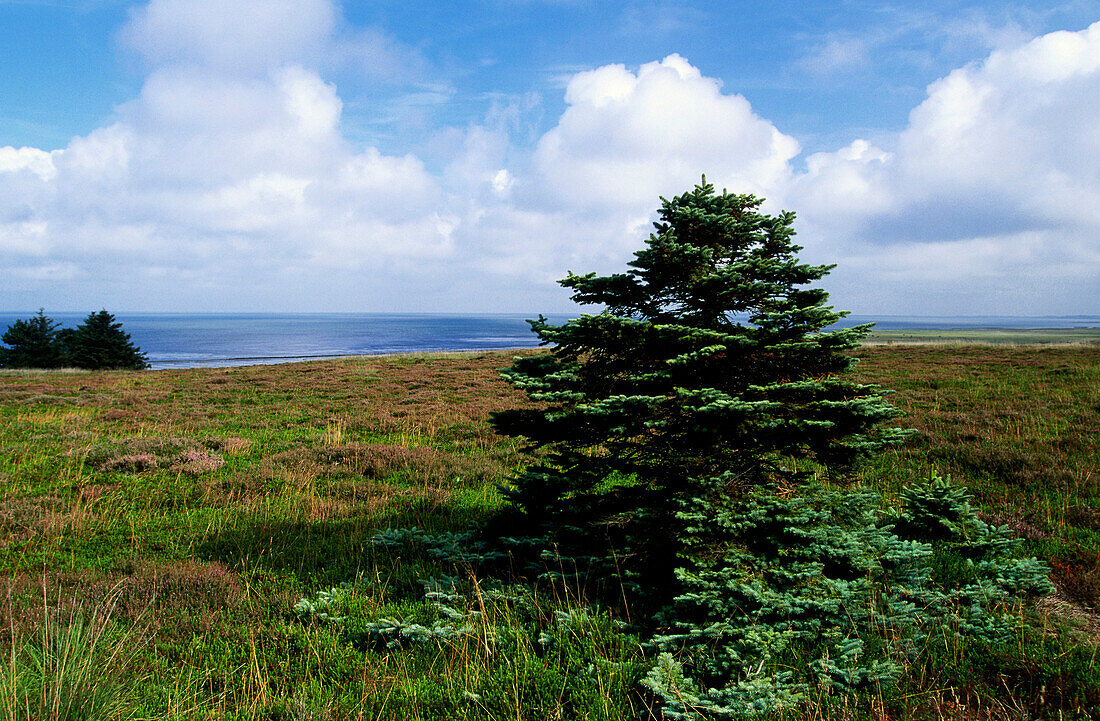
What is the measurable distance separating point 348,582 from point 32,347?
56.8 meters

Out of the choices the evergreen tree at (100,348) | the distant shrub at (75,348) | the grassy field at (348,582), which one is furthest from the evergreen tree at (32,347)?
the grassy field at (348,582)

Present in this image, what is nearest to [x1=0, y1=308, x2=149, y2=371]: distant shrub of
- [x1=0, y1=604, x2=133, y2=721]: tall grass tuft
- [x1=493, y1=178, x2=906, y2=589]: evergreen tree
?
[x1=0, y1=604, x2=133, y2=721]: tall grass tuft

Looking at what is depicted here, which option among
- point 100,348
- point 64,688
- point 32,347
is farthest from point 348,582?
point 32,347

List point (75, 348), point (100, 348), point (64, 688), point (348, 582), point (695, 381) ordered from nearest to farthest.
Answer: point (64, 688) → point (695, 381) → point (348, 582) → point (100, 348) → point (75, 348)

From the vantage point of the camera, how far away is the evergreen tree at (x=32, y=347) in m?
42.4

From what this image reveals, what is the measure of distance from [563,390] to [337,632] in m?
2.79

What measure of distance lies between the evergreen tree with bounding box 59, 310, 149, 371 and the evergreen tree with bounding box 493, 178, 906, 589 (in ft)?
171

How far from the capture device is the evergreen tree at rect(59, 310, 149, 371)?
42.5m

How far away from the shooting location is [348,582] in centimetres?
517

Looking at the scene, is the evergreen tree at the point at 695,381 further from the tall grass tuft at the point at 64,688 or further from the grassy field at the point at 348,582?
the tall grass tuft at the point at 64,688

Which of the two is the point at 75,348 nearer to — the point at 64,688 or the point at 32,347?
the point at 32,347

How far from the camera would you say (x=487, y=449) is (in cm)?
1213

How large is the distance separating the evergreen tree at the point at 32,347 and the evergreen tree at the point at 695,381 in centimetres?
5485

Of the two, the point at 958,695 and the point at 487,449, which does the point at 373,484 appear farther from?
the point at 958,695
